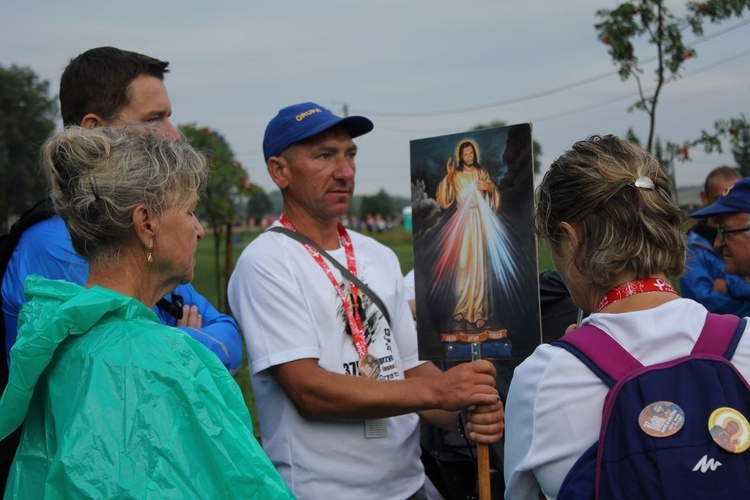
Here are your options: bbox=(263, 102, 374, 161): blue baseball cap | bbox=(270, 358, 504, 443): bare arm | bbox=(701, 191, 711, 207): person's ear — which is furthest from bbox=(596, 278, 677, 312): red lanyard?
bbox=(701, 191, 711, 207): person's ear

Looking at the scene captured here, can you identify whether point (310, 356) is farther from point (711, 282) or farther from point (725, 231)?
point (711, 282)

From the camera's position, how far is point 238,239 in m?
48.3

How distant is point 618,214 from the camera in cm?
189

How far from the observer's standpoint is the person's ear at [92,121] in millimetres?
2803

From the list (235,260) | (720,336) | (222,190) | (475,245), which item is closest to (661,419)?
(720,336)

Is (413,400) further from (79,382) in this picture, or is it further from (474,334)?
(79,382)

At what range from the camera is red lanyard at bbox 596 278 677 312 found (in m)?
1.89

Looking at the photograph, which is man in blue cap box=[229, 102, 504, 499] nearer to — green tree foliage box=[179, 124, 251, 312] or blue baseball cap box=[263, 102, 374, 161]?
blue baseball cap box=[263, 102, 374, 161]

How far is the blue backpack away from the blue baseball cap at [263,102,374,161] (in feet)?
5.85

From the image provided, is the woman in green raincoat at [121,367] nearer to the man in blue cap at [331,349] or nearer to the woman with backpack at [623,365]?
the woman with backpack at [623,365]

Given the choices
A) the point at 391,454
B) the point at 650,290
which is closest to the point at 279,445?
the point at 391,454

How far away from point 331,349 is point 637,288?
1.31 metres

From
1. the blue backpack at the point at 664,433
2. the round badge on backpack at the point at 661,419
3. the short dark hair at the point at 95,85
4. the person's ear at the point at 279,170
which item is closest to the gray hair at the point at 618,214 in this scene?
the blue backpack at the point at 664,433

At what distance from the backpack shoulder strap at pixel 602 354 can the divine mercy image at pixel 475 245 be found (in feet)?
3.23
